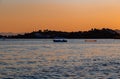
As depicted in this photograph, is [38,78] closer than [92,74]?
Yes

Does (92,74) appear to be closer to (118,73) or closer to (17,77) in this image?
(118,73)

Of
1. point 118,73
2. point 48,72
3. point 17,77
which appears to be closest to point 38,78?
point 17,77

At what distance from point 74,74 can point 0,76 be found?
561 cm

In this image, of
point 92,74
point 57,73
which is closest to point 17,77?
point 57,73

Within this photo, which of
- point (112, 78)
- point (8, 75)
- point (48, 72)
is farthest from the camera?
point (48, 72)

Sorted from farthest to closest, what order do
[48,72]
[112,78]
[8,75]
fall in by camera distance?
[48,72] < [8,75] < [112,78]

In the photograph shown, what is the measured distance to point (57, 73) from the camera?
3175 centimetres

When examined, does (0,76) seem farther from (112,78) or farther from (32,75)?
(112,78)

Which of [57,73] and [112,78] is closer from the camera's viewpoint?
[112,78]

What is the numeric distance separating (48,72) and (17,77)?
13.0ft

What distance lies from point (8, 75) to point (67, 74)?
14.8 ft

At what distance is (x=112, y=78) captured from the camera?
93.3 feet

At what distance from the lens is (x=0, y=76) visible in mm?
30031

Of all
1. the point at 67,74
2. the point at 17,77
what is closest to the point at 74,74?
the point at 67,74
